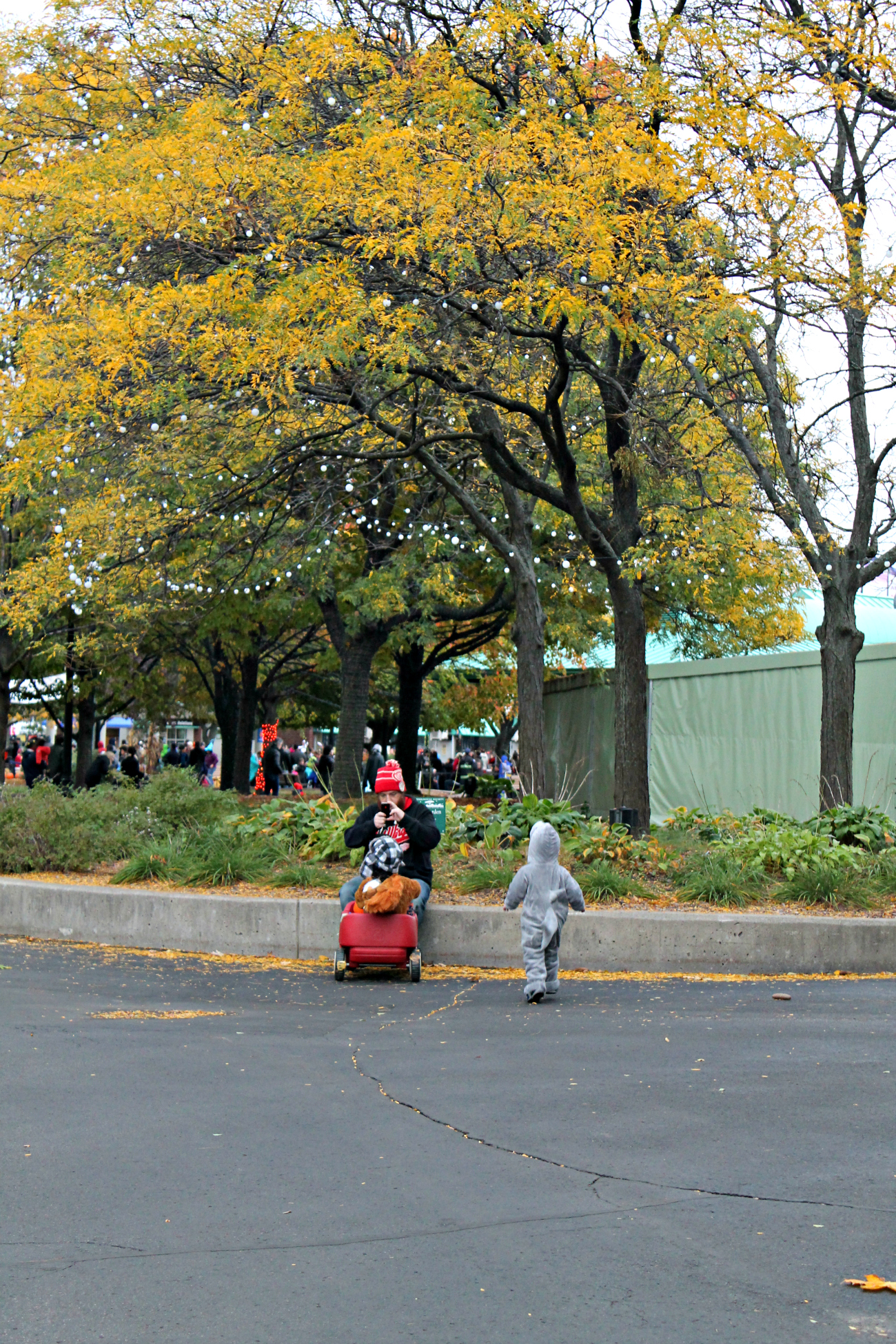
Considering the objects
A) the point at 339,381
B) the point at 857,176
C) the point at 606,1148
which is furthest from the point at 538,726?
the point at 606,1148

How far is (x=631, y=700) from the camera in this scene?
14047mm

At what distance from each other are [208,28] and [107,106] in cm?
155

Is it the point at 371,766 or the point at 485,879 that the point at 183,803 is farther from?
the point at 371,766

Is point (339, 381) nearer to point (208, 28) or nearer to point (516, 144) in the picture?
point (516, 144)

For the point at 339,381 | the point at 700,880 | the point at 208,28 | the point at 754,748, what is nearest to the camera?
the point at 700,880

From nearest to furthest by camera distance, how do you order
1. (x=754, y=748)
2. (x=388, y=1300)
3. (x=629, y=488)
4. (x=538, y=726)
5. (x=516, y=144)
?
(x=388, y=1300), (x=516, y=144), (x=629, y=488), (x=538, y=726), (x=754, y=748)

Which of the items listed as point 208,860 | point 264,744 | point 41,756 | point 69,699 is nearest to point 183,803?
point 208,860

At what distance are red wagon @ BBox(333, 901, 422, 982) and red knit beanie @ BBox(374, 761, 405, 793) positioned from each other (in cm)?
103

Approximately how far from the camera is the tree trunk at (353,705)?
24.5 metres

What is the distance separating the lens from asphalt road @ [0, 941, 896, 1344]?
3.64 metres

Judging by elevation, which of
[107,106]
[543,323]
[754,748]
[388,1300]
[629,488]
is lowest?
[388,1300]

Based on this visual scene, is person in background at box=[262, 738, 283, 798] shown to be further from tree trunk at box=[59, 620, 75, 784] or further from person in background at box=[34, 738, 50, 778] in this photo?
person in background at box=[34, 738, 50, 778]

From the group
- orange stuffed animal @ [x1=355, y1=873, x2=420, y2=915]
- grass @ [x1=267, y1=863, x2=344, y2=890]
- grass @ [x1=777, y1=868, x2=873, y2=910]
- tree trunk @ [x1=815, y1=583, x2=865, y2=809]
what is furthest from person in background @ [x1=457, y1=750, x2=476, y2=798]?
orange stuffed animal @ [x1=355, y1=873, x2=420, y2=915]

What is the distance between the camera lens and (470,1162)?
16.4 feet
